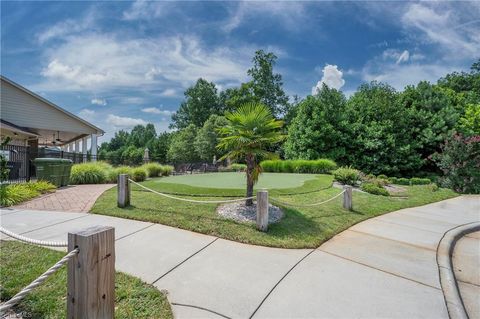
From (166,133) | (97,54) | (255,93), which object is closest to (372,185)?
(97,54)

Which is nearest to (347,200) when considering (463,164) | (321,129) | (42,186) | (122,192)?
(122,192)

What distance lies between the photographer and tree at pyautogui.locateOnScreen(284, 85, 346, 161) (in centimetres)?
1755

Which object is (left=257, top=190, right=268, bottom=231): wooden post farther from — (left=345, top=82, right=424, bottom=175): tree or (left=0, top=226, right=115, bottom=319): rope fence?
(left=345, top=82, right=424, bottom=175): tree

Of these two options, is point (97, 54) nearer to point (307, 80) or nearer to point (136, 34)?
point (136, 34)

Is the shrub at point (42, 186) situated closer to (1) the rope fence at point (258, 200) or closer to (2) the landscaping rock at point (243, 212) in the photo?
(1) the rope fence at point (258, 200)

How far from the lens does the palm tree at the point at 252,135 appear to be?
5.45 meters

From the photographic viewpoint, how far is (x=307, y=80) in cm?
2595

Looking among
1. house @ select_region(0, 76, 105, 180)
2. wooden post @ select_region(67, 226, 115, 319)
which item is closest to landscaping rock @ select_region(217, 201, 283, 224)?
wooden post @ select_region(67, 226, 115, 319)

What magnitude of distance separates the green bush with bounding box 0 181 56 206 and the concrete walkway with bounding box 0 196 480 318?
6.14 ft

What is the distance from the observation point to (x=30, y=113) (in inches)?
557

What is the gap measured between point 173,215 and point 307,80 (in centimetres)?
2446

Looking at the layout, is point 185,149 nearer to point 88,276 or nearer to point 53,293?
point 53,293

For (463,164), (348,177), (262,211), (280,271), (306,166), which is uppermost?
(463,164)

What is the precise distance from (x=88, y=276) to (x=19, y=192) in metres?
7.42
